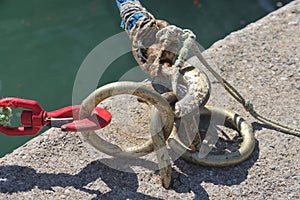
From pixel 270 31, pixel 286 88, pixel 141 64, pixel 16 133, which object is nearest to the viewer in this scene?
pixel 16 133

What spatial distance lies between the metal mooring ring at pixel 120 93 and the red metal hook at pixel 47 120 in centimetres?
3

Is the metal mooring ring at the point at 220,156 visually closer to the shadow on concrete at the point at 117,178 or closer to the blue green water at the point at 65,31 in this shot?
the shadow on concrete at the point at 117,178

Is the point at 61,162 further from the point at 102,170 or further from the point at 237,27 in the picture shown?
the point at 237,27

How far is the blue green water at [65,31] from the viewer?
3.67 metres

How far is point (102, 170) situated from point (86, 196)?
0.43 feet

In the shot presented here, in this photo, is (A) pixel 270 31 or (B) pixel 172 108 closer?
(B) pixel 172 108

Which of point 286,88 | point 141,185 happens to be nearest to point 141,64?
point 141,185

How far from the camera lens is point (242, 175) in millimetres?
1885

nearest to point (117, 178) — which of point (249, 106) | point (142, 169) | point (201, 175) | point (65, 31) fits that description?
point (142, 169)

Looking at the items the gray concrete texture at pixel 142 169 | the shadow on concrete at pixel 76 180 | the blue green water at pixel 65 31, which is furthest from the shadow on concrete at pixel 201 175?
the blue green water at pixel 65 31

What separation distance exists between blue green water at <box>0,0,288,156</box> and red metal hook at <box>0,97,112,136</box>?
5.47 feet

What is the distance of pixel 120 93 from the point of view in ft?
5.52

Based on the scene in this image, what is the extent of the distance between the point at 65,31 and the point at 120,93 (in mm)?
2700

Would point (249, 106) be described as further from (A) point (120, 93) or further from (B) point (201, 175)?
(A) point (120, 93)
